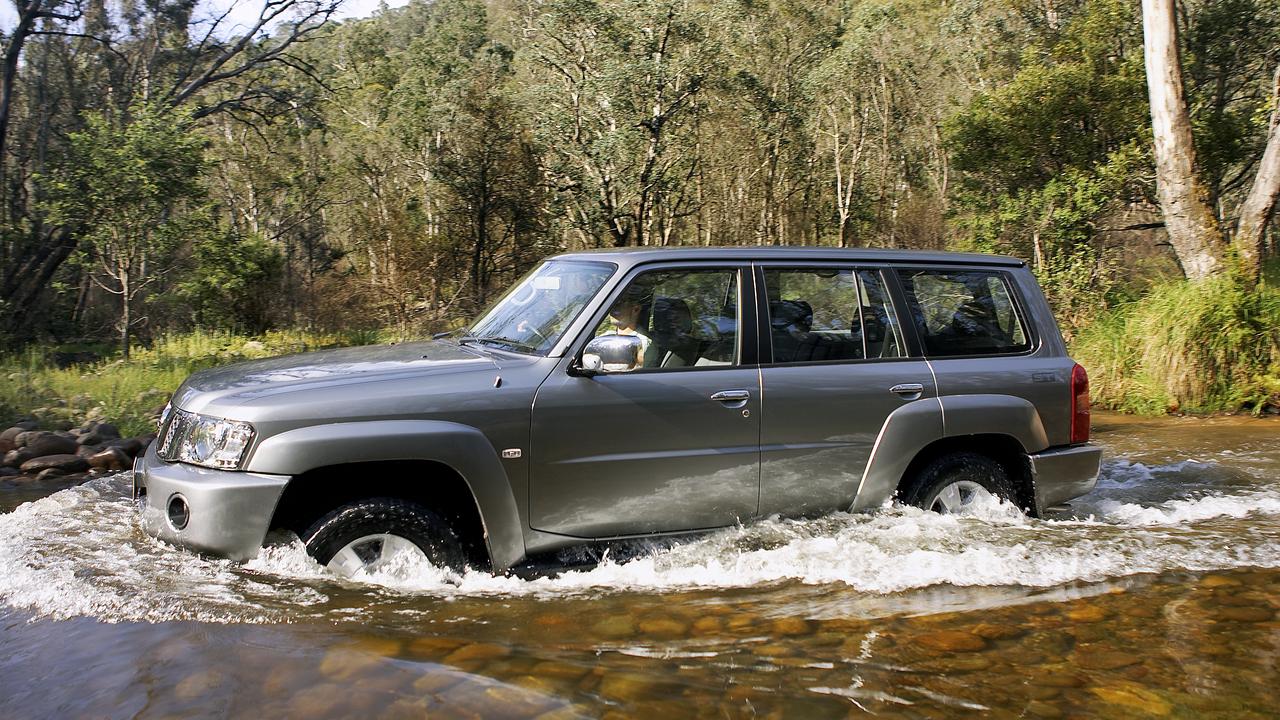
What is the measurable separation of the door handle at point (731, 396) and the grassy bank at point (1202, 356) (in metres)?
8.45

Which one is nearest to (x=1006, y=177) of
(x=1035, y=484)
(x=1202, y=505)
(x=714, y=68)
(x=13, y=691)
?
(x=714, y=68)

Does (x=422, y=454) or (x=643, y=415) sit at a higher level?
(x=643, y=415)

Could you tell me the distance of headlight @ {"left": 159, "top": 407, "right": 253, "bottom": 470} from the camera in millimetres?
4207

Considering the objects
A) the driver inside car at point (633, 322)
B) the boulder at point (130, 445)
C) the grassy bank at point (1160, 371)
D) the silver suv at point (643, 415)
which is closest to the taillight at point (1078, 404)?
the silver suv at point (643, 415)

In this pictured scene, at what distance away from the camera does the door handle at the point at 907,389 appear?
5.37m

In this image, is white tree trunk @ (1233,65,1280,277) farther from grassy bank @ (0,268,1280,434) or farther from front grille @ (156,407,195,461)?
front grille @ (156,407,195,461)

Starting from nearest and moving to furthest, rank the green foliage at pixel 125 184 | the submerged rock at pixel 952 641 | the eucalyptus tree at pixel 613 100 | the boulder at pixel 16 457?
1. the submerged rock at pixel 952 641
2. the boulder at pixel 16 457
3. the green foliage at pixel 125 184
4. the eucalyptus tree at pixel 613 100

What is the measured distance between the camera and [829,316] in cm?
545

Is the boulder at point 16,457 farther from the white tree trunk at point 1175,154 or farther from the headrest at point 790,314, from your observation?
the white tree trunk at point 1175,154

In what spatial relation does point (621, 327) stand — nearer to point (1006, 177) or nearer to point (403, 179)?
point (1006, 177)

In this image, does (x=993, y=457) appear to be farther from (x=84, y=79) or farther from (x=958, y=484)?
(x=84, y=79)

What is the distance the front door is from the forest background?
8.07 metres

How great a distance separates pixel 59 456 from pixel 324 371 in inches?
215

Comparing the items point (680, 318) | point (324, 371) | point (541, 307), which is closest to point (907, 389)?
point (680, 318)
